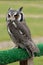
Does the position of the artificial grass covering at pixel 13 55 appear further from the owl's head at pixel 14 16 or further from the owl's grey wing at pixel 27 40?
the owl's head at pixel 14 16

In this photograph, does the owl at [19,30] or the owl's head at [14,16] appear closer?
the owl at [19,30]

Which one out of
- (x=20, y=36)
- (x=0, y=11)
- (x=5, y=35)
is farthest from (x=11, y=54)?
(x=0, y=11)

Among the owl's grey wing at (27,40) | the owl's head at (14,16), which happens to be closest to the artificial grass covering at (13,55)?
the owl's grey wing at (27,40)

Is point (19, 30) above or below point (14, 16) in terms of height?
below

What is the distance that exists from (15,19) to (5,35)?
10.3 meters

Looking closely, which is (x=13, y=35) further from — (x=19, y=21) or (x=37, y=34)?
(x=37, y=34)

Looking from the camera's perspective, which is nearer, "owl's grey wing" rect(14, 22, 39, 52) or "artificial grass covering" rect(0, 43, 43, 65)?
"artificial grass covering" rect(0, 43, 43, 65)

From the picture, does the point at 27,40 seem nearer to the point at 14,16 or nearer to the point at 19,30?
the point at 19,30

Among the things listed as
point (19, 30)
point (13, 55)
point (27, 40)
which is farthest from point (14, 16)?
point (13, 55)

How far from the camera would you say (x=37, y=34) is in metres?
17.3

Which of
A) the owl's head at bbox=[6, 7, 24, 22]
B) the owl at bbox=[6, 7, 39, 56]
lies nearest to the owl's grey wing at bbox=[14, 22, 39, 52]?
the owl at bbox=[6, 7, 39, 56]

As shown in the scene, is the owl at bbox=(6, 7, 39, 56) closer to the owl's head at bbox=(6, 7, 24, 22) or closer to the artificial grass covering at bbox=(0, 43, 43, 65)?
the owl's head at bbox=(6, 7, 24, 22)

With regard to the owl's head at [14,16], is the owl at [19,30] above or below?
below

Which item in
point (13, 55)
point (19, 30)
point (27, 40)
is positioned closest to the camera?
point (13, 55)
